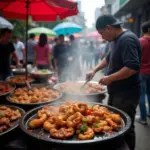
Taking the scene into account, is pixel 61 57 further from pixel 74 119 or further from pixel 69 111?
pixel 74 119

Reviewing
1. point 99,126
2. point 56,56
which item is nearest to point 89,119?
point 99,126

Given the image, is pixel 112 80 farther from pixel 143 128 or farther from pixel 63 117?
pixel 143 128

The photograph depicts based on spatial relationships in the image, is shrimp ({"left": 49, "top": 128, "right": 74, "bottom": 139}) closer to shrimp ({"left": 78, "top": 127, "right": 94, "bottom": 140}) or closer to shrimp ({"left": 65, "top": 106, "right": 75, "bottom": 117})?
shrimp ({"left": 78, "top": 127, "right": 94, "bottom": 140})

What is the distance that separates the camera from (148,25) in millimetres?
4891

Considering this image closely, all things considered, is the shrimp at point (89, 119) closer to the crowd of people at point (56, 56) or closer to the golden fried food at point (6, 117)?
the golden fried food at point (6, 117)

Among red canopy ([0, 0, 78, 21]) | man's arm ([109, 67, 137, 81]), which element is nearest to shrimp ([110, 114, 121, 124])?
man's arm ([109, 67, 137, 81])

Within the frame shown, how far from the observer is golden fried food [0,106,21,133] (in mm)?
2338

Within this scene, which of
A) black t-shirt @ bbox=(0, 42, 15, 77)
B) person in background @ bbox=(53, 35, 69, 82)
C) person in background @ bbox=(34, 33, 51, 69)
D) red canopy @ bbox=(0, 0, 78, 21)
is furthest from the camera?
person in background @ bbox=(53, 35, 69, 82)

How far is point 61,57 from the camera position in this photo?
8.39m

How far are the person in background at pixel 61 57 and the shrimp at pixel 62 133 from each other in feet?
21.0

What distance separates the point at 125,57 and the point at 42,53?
5.36 metres

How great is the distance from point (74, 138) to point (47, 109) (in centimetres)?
80

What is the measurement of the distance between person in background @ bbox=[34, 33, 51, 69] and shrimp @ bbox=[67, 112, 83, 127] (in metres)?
5.61

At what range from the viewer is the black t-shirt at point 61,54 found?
8.31 metres
